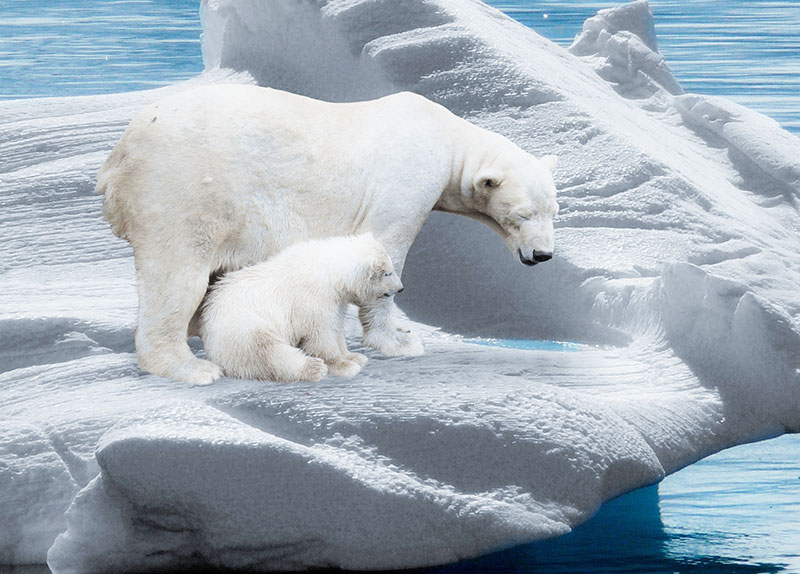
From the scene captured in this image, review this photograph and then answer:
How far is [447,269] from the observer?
4.59 m

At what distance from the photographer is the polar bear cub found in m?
3.04

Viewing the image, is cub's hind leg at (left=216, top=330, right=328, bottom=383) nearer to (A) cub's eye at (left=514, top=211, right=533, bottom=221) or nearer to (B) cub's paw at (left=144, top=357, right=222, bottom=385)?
(B) cub's paw at (left=144, top=357, right=222, bottom=385)

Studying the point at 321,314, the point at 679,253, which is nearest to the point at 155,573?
the point at 321,314

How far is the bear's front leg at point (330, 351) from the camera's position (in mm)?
3107

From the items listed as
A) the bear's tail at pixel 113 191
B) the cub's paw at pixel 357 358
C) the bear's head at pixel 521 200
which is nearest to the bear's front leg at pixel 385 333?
the cub's paw at pixel 357 358

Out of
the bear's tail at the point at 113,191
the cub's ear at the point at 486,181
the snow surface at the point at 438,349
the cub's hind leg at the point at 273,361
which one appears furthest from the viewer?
the cub's ear at the point at 486,181

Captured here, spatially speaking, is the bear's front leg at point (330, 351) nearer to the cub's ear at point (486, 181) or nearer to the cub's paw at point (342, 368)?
the cub's paw at point (342, 368)

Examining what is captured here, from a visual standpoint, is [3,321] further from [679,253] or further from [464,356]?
[679,253]

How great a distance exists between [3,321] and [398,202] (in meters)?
1.30

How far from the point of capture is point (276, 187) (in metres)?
3.20

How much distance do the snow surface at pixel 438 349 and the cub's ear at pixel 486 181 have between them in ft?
1.62

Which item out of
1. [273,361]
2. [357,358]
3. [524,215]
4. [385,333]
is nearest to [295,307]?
[273,361]

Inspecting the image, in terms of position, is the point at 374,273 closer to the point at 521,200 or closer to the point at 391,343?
the point at 391,343

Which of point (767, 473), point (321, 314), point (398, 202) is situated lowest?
point (767, 473)
